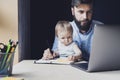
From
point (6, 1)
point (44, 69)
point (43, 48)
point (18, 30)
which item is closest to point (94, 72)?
point (44, 69)

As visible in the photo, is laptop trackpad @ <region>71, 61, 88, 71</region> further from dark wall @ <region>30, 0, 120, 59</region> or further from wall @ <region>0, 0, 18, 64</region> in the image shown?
wall @ <region>0, 0, 18, 64</region>

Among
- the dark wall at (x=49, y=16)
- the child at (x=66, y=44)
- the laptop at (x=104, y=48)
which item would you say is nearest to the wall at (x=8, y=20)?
the dark wall at (x=49, y=16)

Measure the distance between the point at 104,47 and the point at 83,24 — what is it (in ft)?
1.05

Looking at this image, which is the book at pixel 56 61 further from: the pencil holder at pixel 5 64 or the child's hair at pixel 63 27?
the pencil holder at pixel 5 64

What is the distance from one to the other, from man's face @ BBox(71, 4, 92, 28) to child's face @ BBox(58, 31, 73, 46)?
0.10 metres

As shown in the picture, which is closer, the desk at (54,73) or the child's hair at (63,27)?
the desk at (54,73)

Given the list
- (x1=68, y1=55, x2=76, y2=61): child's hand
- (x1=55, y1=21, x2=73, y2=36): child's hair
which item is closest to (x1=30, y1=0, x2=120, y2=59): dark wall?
(x1=55, y1=21, x2=73, y2=36): child's hair

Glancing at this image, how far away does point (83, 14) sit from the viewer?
1619 millimetres

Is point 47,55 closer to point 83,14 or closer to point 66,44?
point 66,44

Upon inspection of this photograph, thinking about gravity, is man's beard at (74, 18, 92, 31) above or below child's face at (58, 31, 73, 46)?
above

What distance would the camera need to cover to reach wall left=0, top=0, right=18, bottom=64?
62.5 inches

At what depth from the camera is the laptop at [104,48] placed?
132cm

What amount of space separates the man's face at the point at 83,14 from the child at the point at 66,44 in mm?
68

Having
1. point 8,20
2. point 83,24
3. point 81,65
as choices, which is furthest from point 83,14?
point 8,20
